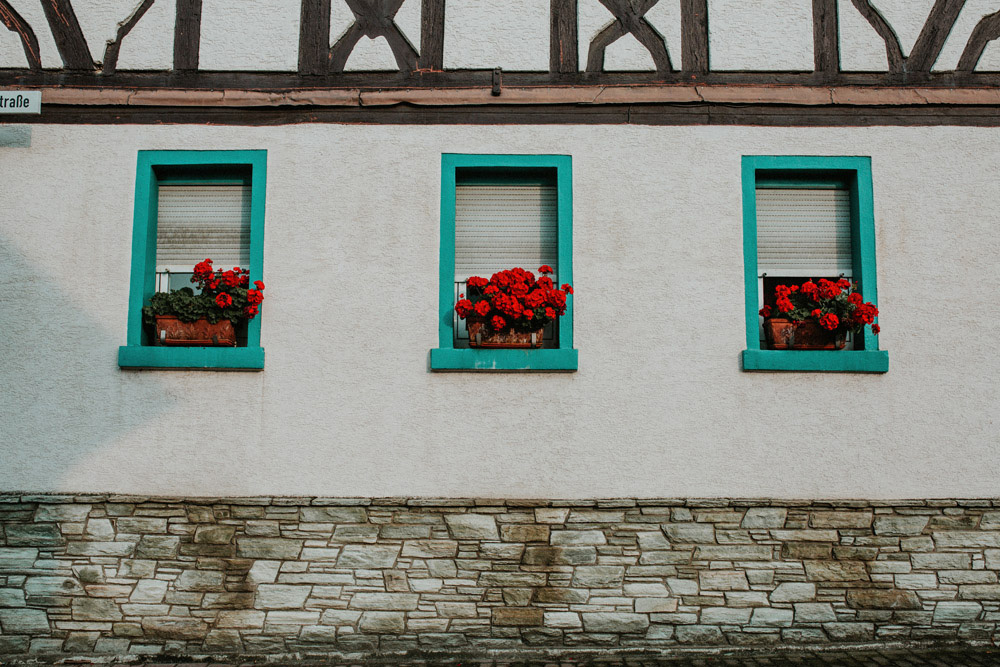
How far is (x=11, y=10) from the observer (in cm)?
579

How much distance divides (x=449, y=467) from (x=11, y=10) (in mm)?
4739

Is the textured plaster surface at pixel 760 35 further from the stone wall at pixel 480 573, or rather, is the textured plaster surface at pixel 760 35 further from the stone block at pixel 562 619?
the stone block at pixel 562 619

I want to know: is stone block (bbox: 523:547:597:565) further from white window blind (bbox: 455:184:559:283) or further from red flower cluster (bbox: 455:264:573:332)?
white window blind (bbox: 455:184:559:283)

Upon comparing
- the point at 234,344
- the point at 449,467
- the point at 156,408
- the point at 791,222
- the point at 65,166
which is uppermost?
the point at 65,166

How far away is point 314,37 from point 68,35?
1.86m

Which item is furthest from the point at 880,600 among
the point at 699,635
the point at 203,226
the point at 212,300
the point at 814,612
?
the point at 203,226

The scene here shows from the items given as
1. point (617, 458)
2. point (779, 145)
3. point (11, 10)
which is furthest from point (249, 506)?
point (779, 145)

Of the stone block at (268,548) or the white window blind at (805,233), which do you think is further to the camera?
the white window blind at (805,233)

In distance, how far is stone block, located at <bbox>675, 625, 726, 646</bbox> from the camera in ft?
17.4

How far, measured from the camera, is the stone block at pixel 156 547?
5.36 metres

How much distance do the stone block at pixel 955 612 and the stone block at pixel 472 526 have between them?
3.11m

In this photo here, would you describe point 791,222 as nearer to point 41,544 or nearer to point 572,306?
point 572,306

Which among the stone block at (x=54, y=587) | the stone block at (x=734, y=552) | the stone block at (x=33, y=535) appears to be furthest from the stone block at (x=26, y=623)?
the stone block at (x=734, y=552)

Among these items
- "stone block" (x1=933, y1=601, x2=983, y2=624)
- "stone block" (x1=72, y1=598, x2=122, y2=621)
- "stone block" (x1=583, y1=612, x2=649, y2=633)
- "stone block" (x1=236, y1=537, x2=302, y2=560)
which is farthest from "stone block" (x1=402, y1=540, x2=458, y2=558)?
"stone block" (x1=933, y1=601, x2=983, y2=624)
